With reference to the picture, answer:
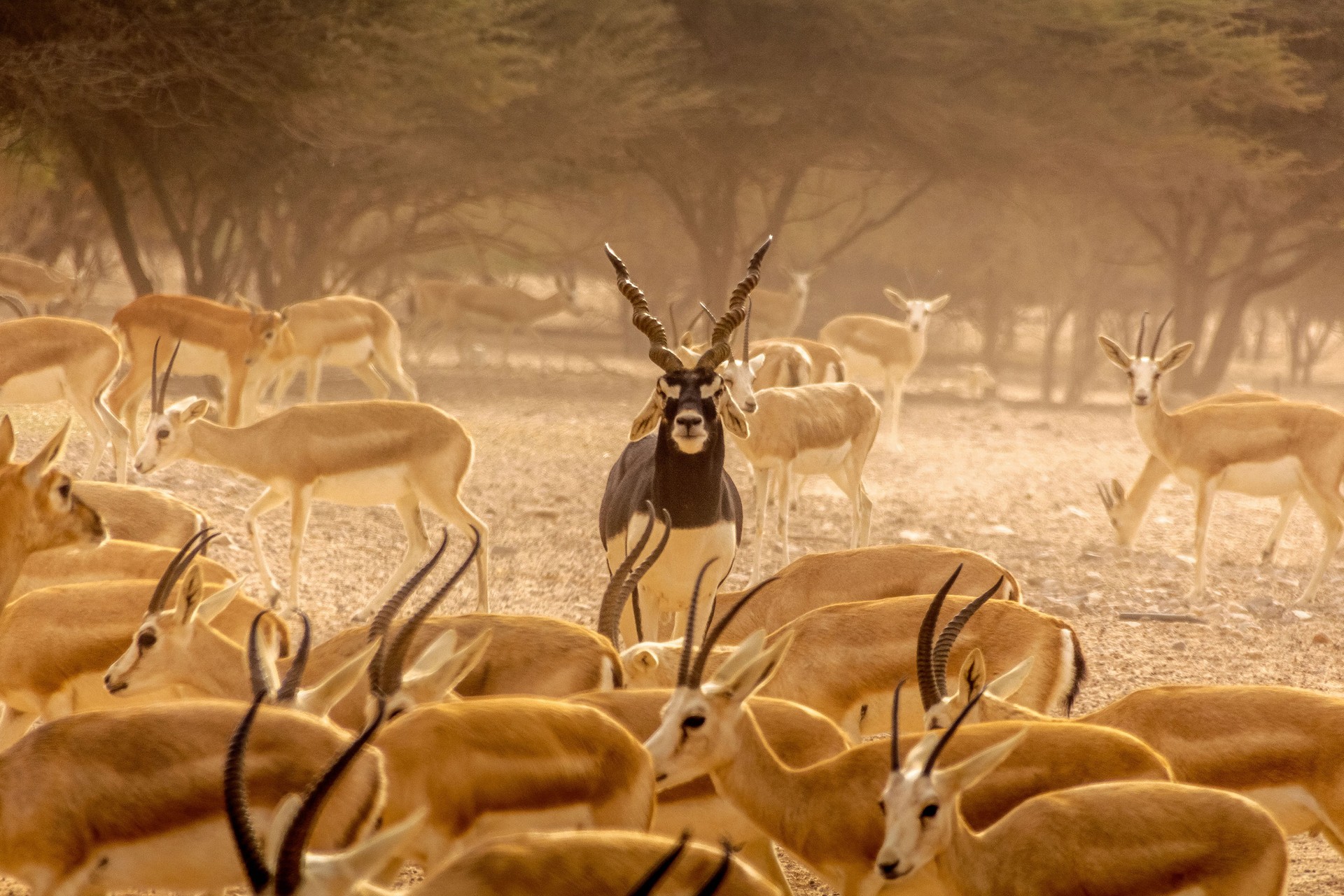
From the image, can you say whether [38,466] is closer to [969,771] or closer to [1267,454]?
[969,771]

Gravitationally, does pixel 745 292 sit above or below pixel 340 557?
above

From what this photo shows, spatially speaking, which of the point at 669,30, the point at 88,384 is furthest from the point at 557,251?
the point at 88,384

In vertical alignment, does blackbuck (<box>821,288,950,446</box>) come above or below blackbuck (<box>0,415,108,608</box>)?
below

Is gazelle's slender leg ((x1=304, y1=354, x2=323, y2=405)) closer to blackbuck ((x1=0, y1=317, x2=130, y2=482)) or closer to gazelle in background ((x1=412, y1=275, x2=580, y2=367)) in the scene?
blackbuck ((x1=0, y1=317, x2=130, y2=482))

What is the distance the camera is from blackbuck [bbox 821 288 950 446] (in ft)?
53.4

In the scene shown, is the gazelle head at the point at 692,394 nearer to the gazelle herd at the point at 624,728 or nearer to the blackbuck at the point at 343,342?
the gazelle herd at the point at 624,728

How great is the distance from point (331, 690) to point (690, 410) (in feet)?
8.12

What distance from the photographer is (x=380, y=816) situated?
10.6ft

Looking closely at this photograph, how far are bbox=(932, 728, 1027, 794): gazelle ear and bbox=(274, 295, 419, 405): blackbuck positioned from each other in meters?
10.7

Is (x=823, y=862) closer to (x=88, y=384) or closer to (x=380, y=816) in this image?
(x=380, y=816)

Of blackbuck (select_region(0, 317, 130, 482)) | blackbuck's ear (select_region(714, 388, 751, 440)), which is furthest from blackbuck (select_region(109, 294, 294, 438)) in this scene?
blackbuck's ear (select_region(714, 388, 751, 440))

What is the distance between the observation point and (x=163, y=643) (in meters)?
4.36

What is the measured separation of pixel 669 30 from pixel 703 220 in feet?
13.1

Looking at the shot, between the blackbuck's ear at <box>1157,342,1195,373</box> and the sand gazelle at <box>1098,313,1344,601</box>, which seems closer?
the sand gazelle at <box>1098,313,1344,601</box>
